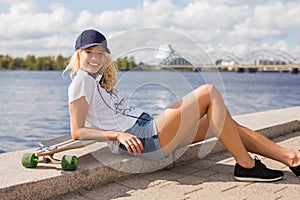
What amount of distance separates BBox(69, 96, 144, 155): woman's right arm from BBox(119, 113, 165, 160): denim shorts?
0.31ft

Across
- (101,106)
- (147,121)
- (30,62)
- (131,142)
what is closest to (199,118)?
(147,121)

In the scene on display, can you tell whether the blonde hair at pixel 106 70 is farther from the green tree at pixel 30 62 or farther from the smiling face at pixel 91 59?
the green tree at pixel 30 62

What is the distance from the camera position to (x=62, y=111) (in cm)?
1681

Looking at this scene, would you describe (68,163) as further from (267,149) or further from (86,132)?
(267,149)

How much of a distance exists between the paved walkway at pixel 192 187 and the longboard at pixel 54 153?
19cm

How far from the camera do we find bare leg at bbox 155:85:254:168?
2.66 meters

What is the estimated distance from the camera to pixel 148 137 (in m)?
2.67

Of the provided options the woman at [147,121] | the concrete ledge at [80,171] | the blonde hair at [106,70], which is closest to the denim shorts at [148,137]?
the woman at [147,121]

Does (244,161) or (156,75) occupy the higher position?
(156,75)

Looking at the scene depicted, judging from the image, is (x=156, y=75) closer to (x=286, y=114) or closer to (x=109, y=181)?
(x=109, y=181)

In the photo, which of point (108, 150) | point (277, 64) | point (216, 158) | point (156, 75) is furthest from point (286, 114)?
point (277, 64)

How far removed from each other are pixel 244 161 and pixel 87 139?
39.0 inches

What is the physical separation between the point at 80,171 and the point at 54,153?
20 cm

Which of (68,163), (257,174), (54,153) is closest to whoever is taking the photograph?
(68,163)
